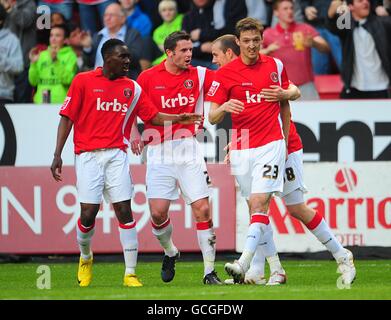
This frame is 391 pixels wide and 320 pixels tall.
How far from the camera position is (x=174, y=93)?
487 inches

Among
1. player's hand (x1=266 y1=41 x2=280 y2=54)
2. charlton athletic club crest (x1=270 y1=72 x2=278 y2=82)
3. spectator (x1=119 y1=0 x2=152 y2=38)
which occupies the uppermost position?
spectator (x1=119 y1=0 x2=152 y2=38)

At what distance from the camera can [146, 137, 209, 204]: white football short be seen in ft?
40.6

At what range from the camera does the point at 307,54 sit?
56.3 ft

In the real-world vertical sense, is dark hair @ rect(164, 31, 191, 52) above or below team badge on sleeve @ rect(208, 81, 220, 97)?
above

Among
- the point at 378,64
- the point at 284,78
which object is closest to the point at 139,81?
the point at 284,78

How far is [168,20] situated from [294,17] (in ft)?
6.42

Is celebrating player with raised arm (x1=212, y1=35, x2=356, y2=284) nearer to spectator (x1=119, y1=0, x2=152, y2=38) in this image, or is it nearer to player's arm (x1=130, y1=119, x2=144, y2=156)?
player's arm (x1=130, y1=119, x2=144, y2=156)

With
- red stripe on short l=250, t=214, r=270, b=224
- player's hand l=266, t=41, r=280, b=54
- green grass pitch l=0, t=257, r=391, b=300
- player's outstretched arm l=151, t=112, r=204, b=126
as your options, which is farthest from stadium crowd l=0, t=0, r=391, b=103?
red stripe on short l=250, t=214, r=270, b=224

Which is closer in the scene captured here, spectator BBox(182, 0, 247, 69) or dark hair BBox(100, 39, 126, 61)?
dark hair BBox(100, 39, 126, 61)

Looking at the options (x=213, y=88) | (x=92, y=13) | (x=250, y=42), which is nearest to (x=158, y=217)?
(x=213, y=88)

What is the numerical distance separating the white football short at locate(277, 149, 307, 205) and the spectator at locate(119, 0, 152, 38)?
675cm

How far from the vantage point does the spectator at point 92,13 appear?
18500mm

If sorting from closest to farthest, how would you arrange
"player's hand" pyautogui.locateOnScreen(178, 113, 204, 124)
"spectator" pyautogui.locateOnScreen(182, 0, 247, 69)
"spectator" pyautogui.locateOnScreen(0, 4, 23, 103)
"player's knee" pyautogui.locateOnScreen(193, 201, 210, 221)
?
"player's hand" pyautogui.locateOnScreen(178, 113, 204, 124)
"player's knee" pyautogui.locateOnScreen(193, 201, 210, 221)
"spectator" pyautogui.locateOnScreen(182, 0, 247, 69)
"spectator" pyautogui.locateOnScreen(0, 4, 23, 103)
